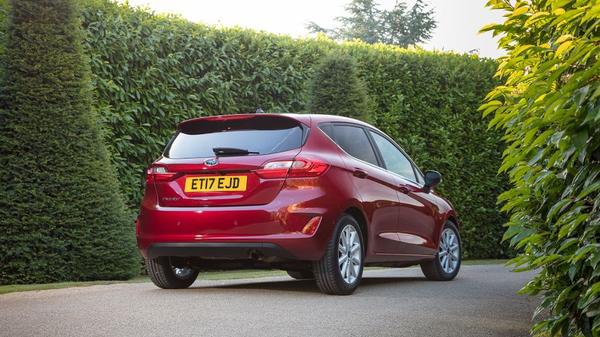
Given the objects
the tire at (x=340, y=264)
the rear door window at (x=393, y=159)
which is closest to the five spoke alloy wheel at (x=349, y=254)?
the tire at (x=340, y=264)

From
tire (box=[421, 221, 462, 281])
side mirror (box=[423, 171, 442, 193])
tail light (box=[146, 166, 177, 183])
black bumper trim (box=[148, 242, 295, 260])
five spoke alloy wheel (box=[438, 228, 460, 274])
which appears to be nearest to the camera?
black bumper trim (box=[148, 242, 295, 260])

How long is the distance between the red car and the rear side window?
0.02 metres

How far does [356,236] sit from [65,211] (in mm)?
3524

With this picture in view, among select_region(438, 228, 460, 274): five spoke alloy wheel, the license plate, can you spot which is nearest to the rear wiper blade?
the license plate

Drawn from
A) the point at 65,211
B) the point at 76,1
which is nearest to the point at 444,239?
the point at 65,211

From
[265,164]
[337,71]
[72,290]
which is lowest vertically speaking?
[72,290]

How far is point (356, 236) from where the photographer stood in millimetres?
7867

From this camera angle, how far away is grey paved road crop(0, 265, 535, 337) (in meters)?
5.52

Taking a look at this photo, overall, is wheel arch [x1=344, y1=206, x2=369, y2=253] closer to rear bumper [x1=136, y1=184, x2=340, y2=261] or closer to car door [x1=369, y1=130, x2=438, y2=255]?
rear bumper [x1=136, y1=184, x2=340, y2=261]

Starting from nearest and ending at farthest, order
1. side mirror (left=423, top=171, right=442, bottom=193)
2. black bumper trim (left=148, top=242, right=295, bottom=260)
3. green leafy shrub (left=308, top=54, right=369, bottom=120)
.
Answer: black bumper trim (left=148, top=242, right=295, bottom=260) < side mirror (left=423, top=171, right=442, bottom=193) < green leafy shrub (left=308, top=54, right=369, bottom=120)

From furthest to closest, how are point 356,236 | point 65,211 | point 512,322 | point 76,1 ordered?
point 76,1
point 65,211
point 356,236
point 512,322

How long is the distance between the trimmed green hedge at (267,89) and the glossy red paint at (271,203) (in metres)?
3.54

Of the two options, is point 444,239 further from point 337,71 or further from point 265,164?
point 337,71

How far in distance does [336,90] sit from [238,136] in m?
6.24
